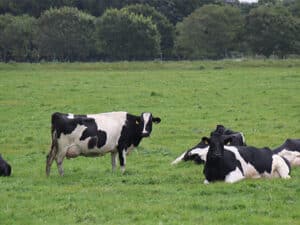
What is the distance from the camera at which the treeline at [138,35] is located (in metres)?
97.8

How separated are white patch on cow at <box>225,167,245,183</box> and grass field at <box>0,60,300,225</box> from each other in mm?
215

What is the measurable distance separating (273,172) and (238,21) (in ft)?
294

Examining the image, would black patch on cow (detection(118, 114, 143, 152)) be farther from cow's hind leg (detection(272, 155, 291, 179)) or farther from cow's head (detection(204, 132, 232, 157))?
cow's hind leg (detection(272, 155, 291, 179))

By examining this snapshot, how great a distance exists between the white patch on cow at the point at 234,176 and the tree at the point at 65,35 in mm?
85322

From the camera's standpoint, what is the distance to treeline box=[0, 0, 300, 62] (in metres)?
97.8

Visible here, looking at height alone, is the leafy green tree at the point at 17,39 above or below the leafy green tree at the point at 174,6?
below

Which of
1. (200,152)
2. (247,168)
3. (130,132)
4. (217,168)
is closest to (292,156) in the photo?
(200,152)

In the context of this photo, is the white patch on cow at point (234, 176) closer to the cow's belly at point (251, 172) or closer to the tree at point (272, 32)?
the cow's belly at point (251, 172)

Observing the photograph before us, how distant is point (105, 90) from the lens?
137 ft

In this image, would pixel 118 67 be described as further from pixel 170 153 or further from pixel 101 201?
pixel 101 201

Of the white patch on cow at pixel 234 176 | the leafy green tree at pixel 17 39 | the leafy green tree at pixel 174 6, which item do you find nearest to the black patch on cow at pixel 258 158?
the white patch on cow at pixel 234 176

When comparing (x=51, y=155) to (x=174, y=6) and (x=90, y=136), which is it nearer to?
(x=90, y=136)

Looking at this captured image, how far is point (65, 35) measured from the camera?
98.6 metres

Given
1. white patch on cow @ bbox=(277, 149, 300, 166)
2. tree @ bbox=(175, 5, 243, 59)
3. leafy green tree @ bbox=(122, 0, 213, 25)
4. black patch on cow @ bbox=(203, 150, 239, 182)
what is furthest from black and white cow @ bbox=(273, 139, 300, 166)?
leafy green tree @ bbox=(122, 0, 213, 25)
